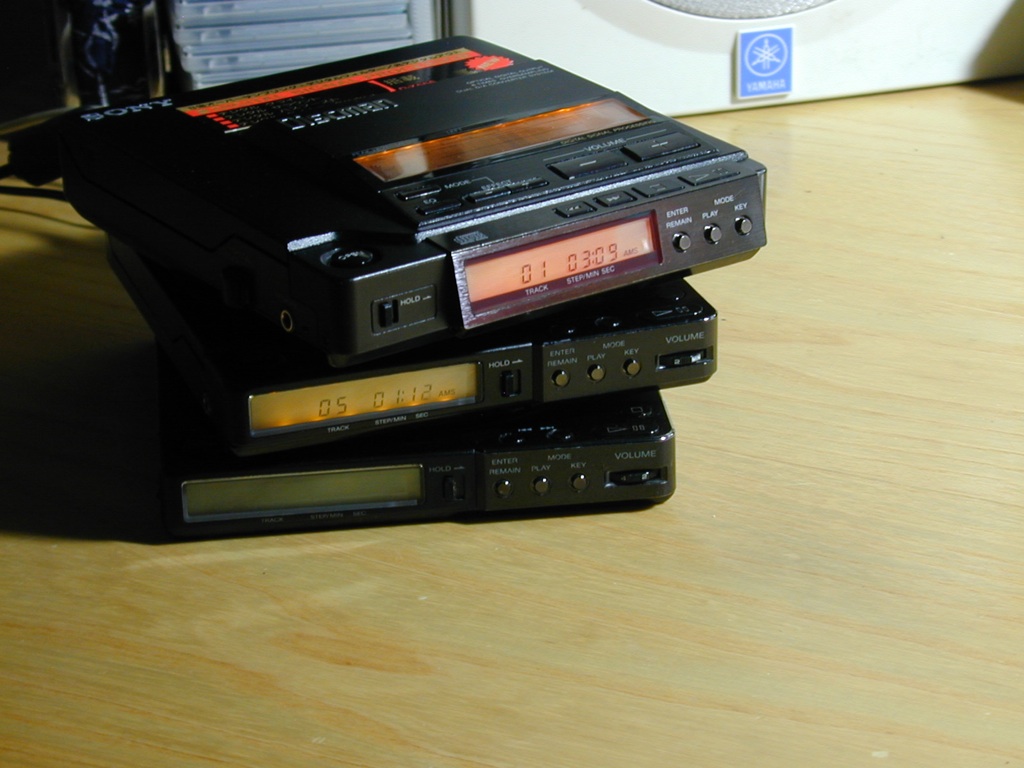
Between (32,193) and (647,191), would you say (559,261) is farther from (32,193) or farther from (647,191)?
(32,193)

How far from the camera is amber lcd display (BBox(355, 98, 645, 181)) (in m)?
0.55

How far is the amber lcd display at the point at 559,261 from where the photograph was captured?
1.67 ft

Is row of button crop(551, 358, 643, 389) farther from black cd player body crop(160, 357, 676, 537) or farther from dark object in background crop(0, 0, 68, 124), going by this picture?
dark object in background crop(0, 0, 68, 124)

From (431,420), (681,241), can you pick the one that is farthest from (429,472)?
(681,241)

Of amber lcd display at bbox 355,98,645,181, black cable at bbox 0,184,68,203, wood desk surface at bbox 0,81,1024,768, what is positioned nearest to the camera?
wood desk surface at bbox 0,81,1024,768

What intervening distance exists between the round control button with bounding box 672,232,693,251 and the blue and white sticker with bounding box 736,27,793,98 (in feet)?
1.47

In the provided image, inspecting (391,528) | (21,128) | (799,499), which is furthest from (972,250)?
(21,128)

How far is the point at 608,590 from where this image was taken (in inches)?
20.6

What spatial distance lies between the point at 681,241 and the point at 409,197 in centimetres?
11

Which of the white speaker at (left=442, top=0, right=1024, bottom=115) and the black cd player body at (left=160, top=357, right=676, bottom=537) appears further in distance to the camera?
the white speaker at (left=442, top=0, right=1024, bottom=115)

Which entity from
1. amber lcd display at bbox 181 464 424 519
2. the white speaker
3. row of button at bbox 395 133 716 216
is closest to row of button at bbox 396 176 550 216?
row of button at bbox 395 133 716 216

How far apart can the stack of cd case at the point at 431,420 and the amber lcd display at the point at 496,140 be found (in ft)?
0.24

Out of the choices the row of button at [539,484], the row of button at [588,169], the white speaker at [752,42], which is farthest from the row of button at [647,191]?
the white speaker at [752,42]

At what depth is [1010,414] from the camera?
637mm
